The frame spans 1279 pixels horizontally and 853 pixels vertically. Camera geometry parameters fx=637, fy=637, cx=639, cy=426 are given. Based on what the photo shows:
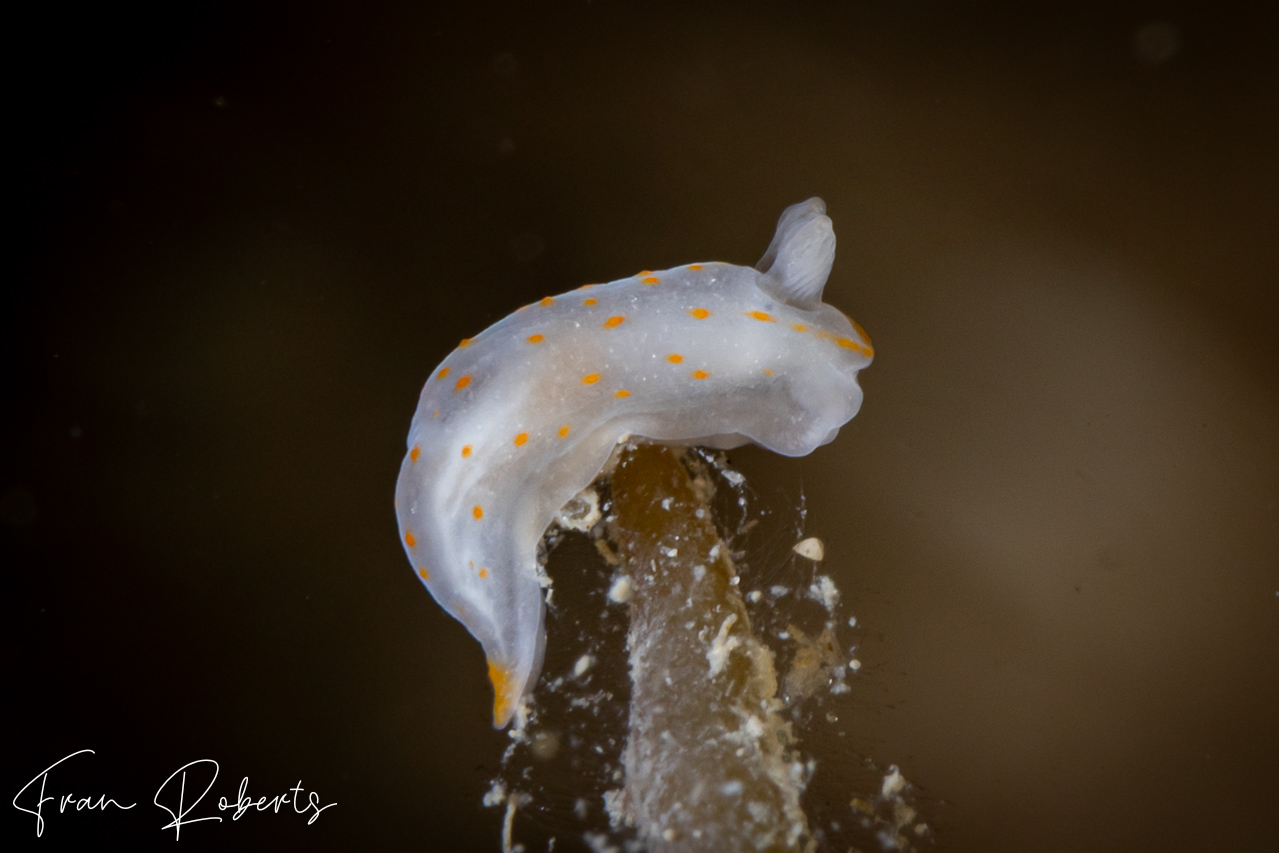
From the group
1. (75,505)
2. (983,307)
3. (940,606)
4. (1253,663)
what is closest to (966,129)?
(983,307)

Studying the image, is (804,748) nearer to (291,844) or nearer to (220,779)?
(291,844)

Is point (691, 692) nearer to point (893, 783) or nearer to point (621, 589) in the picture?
point (621, 589)

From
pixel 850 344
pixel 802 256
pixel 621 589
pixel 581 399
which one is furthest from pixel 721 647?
pixel 802 256

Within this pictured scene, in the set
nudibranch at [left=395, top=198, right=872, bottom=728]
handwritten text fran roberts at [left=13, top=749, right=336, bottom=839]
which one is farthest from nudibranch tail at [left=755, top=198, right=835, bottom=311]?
handwritten text fran roberts at [left=13, top=749, right=336, bottom=839]

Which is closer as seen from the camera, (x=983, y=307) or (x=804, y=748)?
(x=804, y=748)

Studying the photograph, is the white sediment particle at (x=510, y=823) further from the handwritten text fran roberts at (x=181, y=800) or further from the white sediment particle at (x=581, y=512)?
the white sediment particle at (x=581, y=512)
